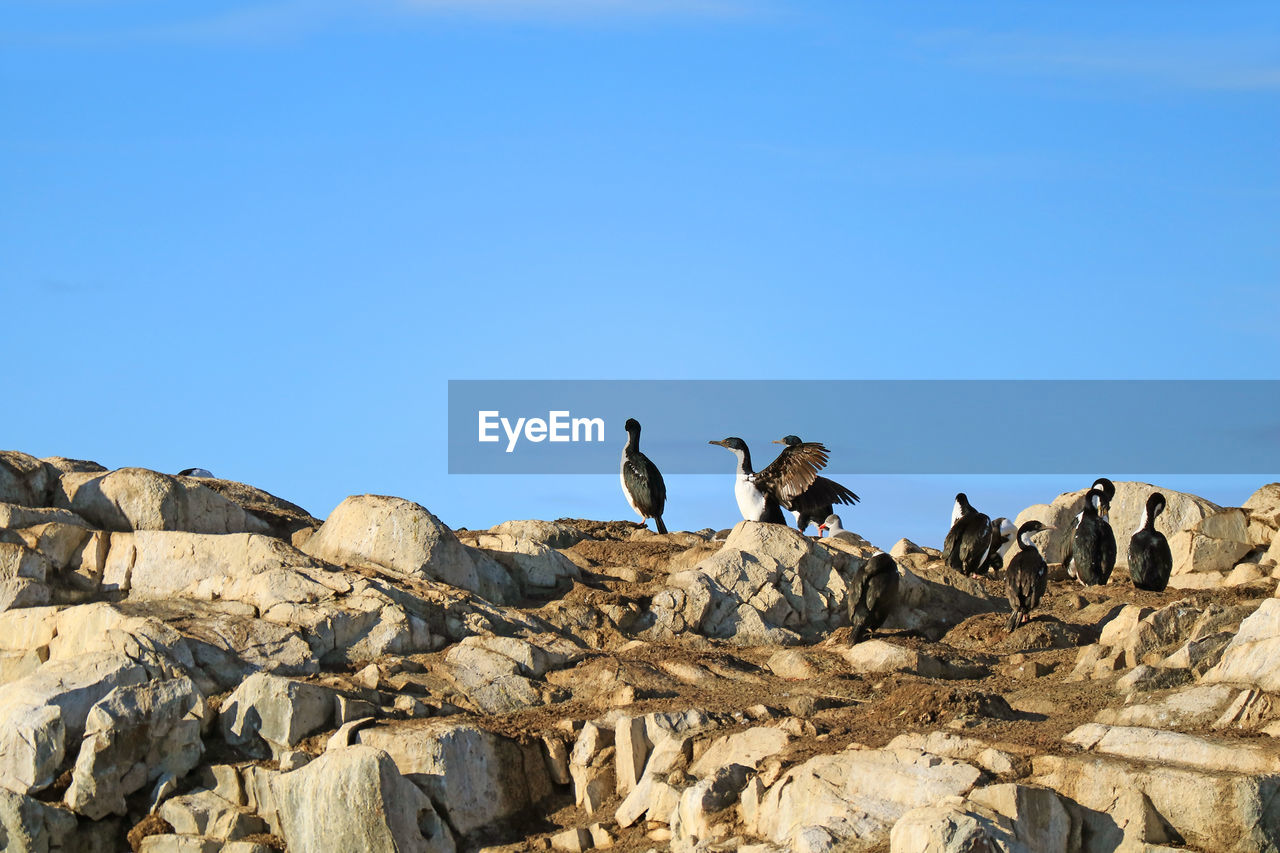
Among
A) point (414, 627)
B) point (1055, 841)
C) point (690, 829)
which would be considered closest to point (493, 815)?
point (690, 829)

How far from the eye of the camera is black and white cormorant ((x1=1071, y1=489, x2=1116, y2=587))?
2566cm

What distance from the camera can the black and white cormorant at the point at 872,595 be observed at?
20.3 metres

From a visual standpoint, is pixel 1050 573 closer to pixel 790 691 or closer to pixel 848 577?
pixel 848 577

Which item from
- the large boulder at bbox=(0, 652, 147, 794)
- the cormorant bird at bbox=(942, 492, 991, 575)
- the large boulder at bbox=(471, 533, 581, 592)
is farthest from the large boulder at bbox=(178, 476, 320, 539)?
the cormorant bird at bbox=(942, 492, 991, 575)

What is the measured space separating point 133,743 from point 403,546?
559 cm

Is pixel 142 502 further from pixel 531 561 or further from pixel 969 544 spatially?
pixel 969 544

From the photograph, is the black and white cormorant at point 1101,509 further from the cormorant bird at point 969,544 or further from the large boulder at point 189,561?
the large boulder at point 189,561

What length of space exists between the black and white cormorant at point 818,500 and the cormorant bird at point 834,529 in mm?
312

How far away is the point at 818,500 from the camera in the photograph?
27406 mm

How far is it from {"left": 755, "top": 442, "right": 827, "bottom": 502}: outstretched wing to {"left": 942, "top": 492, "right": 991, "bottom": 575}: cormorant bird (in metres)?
2.45

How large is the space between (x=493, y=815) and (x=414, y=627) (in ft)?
12.4

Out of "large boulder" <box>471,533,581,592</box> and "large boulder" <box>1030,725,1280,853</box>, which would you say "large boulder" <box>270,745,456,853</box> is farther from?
"large boulder" <box>471,533,581,592</box>

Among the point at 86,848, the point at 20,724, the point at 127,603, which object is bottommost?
the point at 86,848

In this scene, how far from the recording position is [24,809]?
15.2 metres
